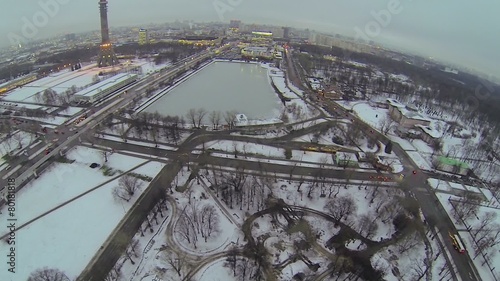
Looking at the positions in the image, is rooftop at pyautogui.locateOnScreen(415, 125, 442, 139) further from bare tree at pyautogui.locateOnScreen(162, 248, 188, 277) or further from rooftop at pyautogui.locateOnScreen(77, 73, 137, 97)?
rooftop at pyautogui.locateOnScreen(77, 73, 137, 97)

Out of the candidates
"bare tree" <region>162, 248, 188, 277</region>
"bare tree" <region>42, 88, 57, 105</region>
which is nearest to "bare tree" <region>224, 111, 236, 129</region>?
"bare tree" <region>162, 248, 188, 277</region>

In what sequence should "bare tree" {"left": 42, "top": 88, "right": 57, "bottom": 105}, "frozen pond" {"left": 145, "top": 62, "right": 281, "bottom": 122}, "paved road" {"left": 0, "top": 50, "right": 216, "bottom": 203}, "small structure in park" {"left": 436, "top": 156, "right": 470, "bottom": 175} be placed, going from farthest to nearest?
"frozen pond" {"left": 145, "top": 62, "right": 281, "bottom": 122} → "bare tree" {"left": 42, "top": 88, "right": 57, "bottom": 105} → "small structure in park" {"left": 436, "top": 156, "right": 470, "bottom": 175} → "paved road" {"left": 0, "top": 50, "right": 216, "bottom": 203}

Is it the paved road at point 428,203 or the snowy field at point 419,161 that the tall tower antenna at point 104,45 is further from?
the snowy field at point 419,161

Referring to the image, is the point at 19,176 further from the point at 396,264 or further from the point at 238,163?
the point at 396,264

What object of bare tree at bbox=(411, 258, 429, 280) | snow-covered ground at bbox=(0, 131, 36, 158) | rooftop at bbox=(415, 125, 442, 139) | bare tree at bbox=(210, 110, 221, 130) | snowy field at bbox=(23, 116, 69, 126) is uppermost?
rooftop at bbox=(415, 125, 442, 139)

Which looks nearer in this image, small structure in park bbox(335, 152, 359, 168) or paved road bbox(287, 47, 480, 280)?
paved road bbox(287, 47, 480, 280)

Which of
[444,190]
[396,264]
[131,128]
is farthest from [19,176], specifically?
[444,190]

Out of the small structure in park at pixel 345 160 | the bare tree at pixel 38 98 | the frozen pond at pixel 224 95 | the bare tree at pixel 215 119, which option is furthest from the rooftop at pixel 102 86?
the small structure in park at pixel 345 160

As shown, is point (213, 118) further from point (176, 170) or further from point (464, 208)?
A: point (464, 208)
